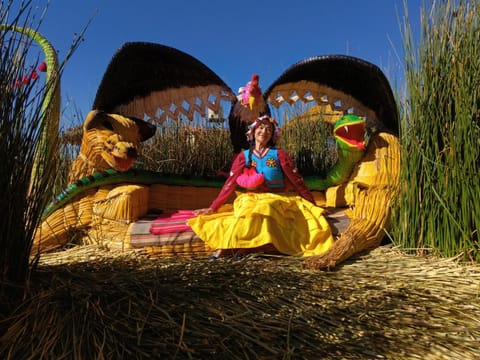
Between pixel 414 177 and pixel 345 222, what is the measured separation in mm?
632

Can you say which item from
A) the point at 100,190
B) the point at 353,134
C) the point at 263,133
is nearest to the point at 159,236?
the point at 100,190

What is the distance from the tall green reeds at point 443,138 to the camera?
7.02 ft

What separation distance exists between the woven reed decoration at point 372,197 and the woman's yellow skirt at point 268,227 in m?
0.20

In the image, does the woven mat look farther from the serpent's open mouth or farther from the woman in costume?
the serpent's open mouth

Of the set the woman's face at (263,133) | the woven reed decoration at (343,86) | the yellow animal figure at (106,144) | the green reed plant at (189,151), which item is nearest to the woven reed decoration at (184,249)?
the yellow animal figure at (106,144)

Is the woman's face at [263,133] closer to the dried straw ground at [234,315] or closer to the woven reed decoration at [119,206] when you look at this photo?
the woven reed decoration at [119,206]

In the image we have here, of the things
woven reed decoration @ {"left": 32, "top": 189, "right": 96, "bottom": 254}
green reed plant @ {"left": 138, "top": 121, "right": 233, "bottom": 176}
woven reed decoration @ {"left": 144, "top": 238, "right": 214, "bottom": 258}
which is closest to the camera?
woven reed decoration @ {"left": 144, "top": 238, "right": 214, "bottom": 258}

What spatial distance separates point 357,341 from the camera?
52.2 inches

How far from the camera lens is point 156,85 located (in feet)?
11.2

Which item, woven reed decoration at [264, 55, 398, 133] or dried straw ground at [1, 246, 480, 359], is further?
woven reed decoration at [264, 55, 398, 133]

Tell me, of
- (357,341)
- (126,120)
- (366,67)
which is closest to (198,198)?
(126,120)

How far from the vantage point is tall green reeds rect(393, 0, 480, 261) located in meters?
2.14

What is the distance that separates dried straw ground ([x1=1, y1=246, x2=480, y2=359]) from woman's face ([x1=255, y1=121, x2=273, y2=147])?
1420 millimetres

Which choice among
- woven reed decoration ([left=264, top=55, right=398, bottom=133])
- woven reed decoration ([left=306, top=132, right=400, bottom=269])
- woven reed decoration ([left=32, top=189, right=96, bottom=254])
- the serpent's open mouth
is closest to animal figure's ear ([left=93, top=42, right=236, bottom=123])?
woven reed decoration ([left=264, top=55, right=398, bottom=133])
